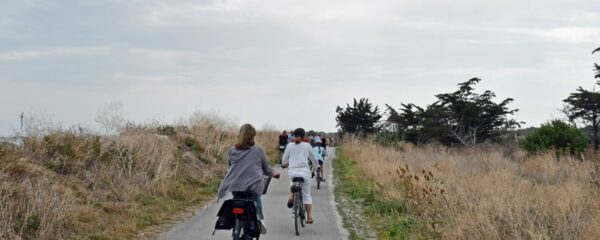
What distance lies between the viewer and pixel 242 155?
8.60 meters

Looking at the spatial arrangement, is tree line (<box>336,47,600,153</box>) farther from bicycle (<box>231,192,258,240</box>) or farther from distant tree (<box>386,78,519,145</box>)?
bicycle (<box>231,192,258,240</box>)

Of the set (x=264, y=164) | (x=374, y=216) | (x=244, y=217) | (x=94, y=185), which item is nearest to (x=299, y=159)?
(x=374, y=216)

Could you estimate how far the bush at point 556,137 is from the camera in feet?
98.8

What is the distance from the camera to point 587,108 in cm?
3531

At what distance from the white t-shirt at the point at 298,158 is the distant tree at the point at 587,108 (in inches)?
1046

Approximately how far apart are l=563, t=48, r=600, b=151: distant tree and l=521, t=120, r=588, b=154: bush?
3.70 m

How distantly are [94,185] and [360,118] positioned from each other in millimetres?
66146

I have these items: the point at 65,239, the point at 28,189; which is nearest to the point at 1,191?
the point at 28,189

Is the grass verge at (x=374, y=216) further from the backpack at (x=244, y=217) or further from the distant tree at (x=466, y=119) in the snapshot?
the distant tree at (x=466, y=119)

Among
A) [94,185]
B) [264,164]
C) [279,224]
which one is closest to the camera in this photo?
[264,164]

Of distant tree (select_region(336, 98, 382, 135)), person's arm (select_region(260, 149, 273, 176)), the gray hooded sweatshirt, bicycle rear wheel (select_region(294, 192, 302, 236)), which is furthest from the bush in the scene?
distant tree (select_region(336, 98, 382, 135))

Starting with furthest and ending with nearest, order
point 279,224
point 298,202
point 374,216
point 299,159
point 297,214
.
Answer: point 374,216
point 279,224
point 299,159
point 298,202
point 297,214

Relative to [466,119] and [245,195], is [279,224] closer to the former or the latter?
[245,195]

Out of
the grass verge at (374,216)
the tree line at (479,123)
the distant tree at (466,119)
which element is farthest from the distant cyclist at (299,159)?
the distant tree at (466,119)
